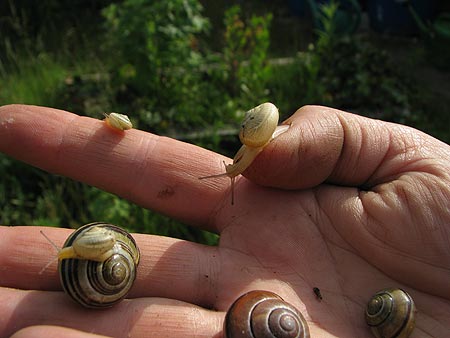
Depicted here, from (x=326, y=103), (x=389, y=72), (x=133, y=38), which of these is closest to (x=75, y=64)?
(x=133, y=38)

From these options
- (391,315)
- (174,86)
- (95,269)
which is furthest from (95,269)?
(174,86)

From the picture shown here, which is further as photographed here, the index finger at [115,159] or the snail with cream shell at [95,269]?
the index finger at [115,159]

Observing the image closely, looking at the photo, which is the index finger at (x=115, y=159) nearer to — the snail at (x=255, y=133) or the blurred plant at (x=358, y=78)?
the snail at (x=255, y=133)

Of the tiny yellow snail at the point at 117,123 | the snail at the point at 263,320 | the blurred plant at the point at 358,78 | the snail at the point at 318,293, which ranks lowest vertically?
the blurred plant at the point at 358,78

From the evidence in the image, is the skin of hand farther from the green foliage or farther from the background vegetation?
the green foliage

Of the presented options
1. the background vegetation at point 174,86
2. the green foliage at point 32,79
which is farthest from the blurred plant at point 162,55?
the green foliage at point 32,79

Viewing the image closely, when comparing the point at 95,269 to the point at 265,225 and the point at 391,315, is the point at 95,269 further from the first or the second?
the point at 391,315
